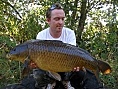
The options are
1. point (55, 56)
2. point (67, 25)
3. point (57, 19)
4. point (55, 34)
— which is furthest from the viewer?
point (67, 25)

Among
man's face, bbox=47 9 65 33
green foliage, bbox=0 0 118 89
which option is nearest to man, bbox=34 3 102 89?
man's face, bbox=47 9 65 33

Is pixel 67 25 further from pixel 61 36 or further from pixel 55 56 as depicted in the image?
pixel 55 56

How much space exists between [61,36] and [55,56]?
0.58 m

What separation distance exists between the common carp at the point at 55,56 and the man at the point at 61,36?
304mm

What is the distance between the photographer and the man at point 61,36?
3.44m

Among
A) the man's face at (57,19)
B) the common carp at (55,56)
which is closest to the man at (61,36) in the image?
the man's face at (57,19)

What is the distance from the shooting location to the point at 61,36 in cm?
362

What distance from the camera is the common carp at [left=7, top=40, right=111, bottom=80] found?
306cm

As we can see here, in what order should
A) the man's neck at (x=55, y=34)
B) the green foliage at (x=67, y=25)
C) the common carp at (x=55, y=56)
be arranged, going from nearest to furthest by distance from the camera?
1. the common carp at (x=55, y=56)
2. the man's neck at (x=55, y=34)
3. the green foliage at (x=67, y=25)

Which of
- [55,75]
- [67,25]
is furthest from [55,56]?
[67,25]

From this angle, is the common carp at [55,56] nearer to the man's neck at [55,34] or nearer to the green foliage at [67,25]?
the man's neck at [55,34]

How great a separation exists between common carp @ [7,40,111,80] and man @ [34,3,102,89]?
0.30 m

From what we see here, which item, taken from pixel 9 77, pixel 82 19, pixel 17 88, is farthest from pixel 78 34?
pixel 17 88

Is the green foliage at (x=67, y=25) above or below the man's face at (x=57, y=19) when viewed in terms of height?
below
